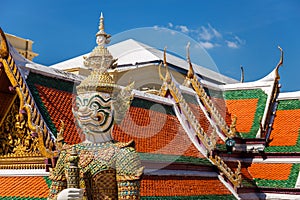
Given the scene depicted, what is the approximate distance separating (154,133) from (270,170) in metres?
4.21

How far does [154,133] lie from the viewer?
10.5m

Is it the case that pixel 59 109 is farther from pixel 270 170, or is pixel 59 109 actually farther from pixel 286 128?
pixel 286 128

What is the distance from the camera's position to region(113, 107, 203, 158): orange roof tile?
374 inches

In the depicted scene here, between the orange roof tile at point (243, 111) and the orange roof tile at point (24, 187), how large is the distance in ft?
28.6

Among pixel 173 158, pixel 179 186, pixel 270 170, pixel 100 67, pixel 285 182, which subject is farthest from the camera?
pixel 270 170

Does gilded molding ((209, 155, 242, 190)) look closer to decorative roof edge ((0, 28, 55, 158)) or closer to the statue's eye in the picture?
decorative roof edge ((0, 28, 55, 158))

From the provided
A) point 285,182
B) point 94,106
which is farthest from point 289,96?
point 94,106

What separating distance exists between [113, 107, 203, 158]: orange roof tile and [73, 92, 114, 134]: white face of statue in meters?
3.93

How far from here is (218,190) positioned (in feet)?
34.5

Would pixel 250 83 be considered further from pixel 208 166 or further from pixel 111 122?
pixel 111 122

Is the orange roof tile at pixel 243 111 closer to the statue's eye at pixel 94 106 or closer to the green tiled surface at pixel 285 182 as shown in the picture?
the green tiled surface at pixel 285 182

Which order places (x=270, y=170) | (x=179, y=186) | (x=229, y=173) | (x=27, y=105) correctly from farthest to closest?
(x=270, y=170), (x=229, y=173), (x=179, y=186), (x=27, y=105)

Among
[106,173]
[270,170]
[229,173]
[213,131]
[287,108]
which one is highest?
[287,108]

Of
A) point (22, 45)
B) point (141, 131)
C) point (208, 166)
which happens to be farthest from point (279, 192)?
point (22, 45)
